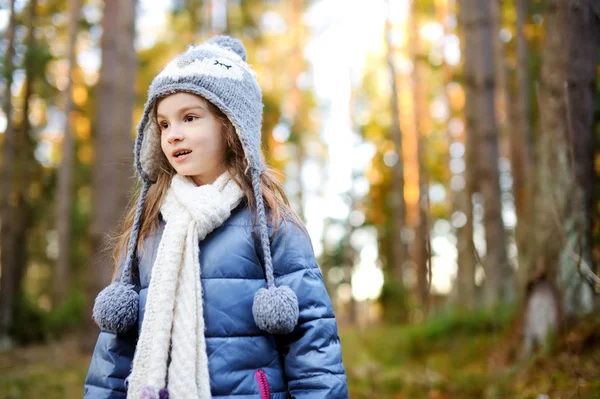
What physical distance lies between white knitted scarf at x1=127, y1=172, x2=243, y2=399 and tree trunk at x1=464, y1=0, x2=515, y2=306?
21.7 feet

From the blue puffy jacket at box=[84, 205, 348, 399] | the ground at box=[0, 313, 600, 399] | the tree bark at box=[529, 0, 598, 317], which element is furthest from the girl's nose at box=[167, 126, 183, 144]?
the tree bark at box=[529, 0, 598, 317]

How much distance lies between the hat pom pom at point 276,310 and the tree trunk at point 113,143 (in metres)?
5.18

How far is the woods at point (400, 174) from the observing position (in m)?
3.88

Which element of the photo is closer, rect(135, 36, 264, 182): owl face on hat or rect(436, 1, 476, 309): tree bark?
rect(135, 36, 264, 182): owl face on hat

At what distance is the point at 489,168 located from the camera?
8125 mm

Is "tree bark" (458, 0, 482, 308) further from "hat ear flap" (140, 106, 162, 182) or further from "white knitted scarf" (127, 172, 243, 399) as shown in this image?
"white knitted scarf" (127, 172, 243, 399)

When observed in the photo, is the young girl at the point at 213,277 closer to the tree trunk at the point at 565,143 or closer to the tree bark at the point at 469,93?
the tree trunk at the point at 565,143

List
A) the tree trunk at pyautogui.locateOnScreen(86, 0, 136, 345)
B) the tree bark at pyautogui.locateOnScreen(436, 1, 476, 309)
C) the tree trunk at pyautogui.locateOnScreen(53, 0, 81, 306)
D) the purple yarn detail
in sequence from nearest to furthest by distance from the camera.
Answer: the purple yarn detail, the tree bark at pyautogui.locateOnScreen(436, 1, 476, 309), the tree trunk at pyautogui.locateOnScreen(86, 0, 136, 345), the tree trunk at pyautogui.locateOnScreen(53, 0, 81, 306)

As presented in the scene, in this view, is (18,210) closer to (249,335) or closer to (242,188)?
(242,188)

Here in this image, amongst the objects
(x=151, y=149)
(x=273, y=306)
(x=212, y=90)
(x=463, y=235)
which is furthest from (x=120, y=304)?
(x=463, y=235)

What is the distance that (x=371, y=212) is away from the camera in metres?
21.0

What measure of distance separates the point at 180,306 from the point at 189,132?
2.12 ft

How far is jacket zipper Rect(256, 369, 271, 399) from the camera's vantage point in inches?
74.0

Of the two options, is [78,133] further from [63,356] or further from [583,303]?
[583,303]
